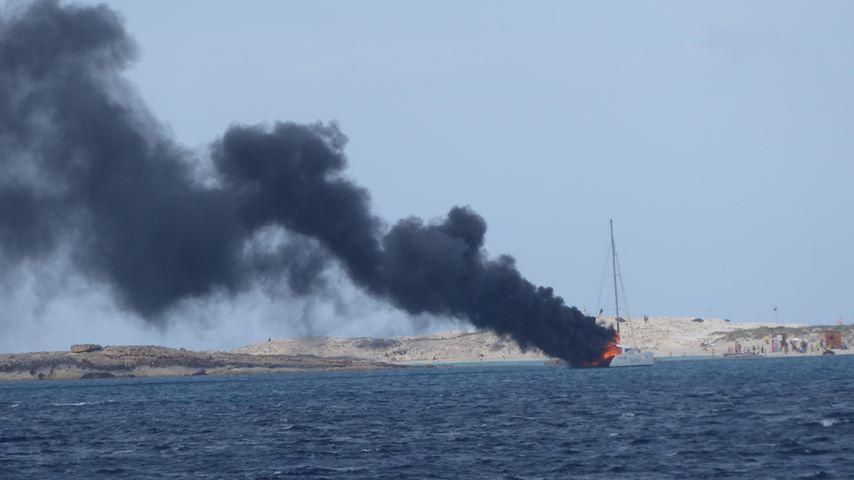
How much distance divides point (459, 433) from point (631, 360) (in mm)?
97260

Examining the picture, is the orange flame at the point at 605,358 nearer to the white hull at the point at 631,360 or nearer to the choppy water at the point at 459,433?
the white hull at the point at 631,360

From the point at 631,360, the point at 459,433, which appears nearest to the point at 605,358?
the point at 631,360

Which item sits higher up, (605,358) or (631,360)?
(605,358)

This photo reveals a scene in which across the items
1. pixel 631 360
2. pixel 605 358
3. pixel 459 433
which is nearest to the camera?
pixel 459 433

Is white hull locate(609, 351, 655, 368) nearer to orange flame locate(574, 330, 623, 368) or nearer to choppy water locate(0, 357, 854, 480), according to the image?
orange flame locate(574, 330, 623, 368)

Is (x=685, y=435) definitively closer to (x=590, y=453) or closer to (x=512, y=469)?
(x=590, y=453)

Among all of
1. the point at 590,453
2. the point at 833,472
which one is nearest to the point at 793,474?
the point at 833,472

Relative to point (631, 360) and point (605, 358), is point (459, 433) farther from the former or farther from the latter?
point (631, 360)

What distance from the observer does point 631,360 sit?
166 m

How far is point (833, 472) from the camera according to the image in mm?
51469

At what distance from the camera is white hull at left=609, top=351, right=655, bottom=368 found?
164m

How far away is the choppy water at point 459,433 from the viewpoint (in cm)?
5678

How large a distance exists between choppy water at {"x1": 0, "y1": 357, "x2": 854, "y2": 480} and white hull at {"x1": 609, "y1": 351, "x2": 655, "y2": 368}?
38.1 meters

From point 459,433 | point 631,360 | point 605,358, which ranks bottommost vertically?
point 459,433
